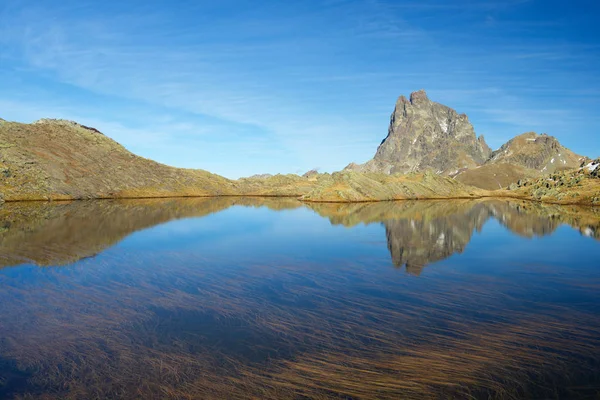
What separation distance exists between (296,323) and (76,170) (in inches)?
5302

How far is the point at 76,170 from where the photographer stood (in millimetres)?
128875

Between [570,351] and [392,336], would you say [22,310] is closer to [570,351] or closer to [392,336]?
[392,336]

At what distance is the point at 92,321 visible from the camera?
16.4 m

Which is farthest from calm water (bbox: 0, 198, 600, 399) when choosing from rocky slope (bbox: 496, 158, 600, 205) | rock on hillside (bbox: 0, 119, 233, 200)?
rocky slope (bbox: 496, 158, 600, 205)

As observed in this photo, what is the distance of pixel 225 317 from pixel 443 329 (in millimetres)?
8846

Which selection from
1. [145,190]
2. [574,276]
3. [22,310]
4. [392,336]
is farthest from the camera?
[145,190]

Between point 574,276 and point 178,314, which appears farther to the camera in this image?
point 574,276

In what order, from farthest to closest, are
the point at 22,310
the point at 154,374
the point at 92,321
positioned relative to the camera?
1. the point at 22,310
2. the point at 92,321
3. the point at 154,374

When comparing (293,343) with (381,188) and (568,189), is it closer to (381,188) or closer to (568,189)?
(381,188)

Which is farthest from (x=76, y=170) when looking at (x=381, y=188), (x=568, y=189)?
(x=568, y=189)

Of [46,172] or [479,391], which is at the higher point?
[46,172]

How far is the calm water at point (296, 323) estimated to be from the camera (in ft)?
36.7

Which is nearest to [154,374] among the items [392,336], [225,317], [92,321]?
[225,317]

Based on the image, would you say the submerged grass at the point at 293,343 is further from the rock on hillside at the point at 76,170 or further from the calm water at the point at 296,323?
the rock on hillside at the point at 76,170
